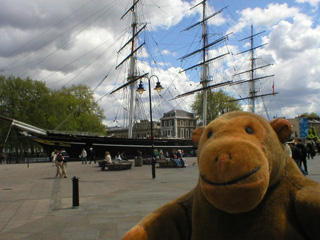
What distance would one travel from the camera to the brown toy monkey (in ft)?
5.02

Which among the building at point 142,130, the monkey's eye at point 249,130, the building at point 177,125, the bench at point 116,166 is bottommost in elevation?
the bench at point 116,166

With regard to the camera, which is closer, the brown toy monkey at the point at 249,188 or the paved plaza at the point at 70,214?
the brown toy monkey at the point at 249,188

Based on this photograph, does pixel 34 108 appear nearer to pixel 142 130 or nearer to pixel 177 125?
pixel 142 130

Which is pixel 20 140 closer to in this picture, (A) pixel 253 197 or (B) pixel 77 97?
(B) pixel 77 97

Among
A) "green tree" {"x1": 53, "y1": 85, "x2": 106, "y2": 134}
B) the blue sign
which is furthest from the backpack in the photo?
"green tree" {"x1": 53, "y1": 85, "x2": 106, "y2": 134}

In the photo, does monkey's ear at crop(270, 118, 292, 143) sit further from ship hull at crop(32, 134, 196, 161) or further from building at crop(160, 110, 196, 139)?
building at crop(160, 110, 196, 139)

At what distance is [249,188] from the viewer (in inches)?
59.1

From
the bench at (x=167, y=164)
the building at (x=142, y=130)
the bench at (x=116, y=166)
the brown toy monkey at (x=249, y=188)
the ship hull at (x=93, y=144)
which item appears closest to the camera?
the brown toy monkey at (x=249, y=188)

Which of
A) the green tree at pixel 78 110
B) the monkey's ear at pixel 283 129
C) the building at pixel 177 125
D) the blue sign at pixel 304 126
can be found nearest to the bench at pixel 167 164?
the blue sign at pixel 304 126

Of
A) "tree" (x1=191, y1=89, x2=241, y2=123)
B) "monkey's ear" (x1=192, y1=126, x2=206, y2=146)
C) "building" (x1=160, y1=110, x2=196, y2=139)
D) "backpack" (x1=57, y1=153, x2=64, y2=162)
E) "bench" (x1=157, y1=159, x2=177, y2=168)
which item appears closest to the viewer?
"monkey's ear" (x1=192, y1=126, x2=206, y2=146)

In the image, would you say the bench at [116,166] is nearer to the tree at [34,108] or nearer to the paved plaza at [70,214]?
the paved plaza at [70,214]

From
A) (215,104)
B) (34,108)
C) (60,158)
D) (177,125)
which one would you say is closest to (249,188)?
(60,158)

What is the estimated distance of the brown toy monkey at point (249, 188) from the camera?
153 centimetres

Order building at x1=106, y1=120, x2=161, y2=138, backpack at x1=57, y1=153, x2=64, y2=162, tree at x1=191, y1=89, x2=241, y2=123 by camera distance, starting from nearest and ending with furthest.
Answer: backpack at x1=57, y1=153, x2=64, y2=162, building at x1=106, y1=120, x2=161, y2=138, tree at x1=191, y1=89, x2=241, y2=123
